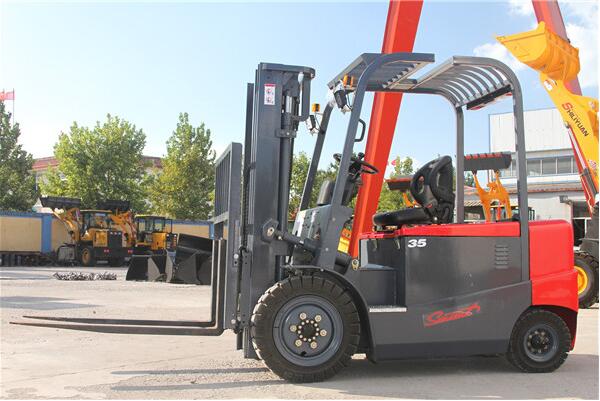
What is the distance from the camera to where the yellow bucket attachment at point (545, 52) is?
35.3ft

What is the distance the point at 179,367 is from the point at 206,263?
1179 centimetres

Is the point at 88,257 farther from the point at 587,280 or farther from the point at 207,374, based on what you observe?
the point at 207,374

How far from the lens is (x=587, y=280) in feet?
38.7

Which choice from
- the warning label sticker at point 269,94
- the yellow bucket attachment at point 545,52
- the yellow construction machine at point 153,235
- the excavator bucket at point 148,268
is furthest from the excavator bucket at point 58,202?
the warning label sticker at point 269,94

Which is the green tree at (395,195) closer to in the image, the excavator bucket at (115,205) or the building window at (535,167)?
the building window at (535,167)

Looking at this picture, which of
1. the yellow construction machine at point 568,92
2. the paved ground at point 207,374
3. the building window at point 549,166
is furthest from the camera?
the building window at point 549,166

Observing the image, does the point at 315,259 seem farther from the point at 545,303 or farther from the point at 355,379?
the point at 545,303

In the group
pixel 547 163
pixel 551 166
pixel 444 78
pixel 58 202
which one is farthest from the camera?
pixel 547 163

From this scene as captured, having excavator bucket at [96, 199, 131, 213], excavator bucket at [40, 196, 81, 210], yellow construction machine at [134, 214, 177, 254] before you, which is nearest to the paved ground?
excavator bucket at [40, 196, 81, 210]

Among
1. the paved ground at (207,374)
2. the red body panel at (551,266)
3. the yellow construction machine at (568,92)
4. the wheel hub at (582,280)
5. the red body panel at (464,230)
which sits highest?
the yellow construction machine at (568,92)

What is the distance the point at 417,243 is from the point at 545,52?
6.72 meters

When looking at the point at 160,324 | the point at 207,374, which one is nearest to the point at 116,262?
the point at 160,324

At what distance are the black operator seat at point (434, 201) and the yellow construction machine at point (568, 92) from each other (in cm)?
567

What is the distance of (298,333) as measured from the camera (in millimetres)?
5312
